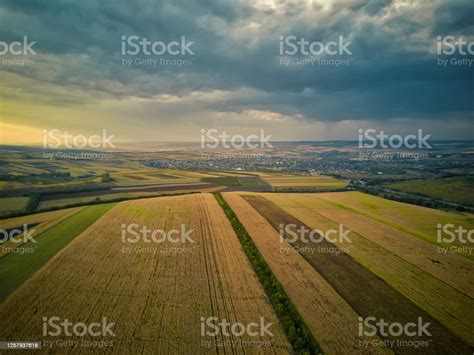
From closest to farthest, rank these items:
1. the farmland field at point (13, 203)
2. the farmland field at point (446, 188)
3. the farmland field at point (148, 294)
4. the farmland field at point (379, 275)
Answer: the farmland field at point (148, 294), the farmland field at point (379, 275), the farmland field at point (13, 203), the farmland field at point (446, 188)

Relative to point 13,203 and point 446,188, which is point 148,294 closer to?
point 13,203

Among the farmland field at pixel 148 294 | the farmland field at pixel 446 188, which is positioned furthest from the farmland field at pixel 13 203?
the farmland field at pixel 446 188

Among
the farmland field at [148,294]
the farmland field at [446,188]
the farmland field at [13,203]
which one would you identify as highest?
the farmland field at [446,188]

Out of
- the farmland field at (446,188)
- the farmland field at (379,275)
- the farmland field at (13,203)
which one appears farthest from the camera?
the farmland field at (446,188)

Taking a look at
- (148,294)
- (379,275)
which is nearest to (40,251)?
(148,294)

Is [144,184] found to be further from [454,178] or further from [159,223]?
[454,178]

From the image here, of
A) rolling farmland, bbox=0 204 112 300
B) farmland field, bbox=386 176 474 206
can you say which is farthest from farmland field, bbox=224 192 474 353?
farmland field, bbox=386 176 474 206

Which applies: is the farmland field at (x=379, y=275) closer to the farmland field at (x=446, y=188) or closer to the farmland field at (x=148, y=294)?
the farmland field at (x=148, y=294)

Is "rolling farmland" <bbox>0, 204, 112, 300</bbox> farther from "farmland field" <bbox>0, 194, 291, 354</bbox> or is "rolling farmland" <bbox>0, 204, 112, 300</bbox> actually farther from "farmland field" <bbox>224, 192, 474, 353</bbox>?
"farmland field" <bbox>224, 192, 474, 353</bbox>
